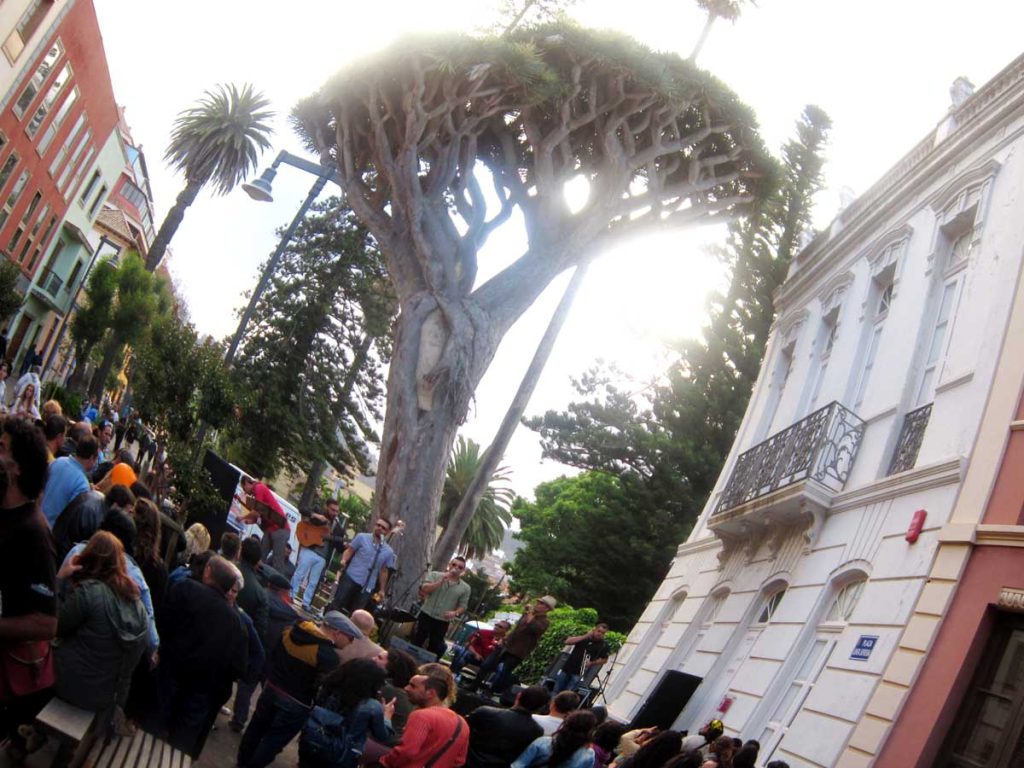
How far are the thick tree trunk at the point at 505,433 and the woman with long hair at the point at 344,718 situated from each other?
1364cm

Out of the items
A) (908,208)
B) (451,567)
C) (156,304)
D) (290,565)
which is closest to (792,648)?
(451,567)

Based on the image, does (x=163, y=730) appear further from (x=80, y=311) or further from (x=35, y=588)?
(x=80, y=311)

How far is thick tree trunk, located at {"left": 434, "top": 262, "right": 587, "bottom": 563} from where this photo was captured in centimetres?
2208

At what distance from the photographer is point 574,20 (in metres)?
21.6

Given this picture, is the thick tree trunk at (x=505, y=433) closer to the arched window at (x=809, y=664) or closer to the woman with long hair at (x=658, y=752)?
the arched window at (x=809, y=664)

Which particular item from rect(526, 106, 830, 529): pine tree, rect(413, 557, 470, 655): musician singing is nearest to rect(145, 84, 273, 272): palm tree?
rect(526, 106, 830, 529): pine tree

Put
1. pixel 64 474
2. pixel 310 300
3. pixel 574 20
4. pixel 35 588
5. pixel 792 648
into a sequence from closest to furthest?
1. pixel 35 588
2. pixel 64 474
3. pixel 792 648
4. pixel 574 20
5. pixel 310 300

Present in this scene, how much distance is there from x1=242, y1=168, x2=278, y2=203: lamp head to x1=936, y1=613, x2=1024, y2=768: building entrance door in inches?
559

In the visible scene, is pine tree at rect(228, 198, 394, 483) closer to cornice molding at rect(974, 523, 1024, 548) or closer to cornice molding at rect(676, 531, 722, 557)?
cornice molding at rect(676, 531, 722, 557)

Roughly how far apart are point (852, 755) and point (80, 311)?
46.2 meters

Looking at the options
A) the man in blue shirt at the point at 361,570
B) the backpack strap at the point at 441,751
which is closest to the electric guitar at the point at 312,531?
the man in blue shirt at the point at 361,570

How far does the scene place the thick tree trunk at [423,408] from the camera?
20078mm

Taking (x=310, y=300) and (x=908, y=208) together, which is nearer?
(x=908, y=208)

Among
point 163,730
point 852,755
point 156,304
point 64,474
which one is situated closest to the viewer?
point 163,730
